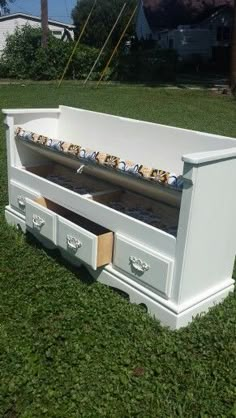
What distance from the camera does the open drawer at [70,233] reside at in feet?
8.89

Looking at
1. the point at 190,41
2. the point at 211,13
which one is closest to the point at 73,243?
the point at 190,41

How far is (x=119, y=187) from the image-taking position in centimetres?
344

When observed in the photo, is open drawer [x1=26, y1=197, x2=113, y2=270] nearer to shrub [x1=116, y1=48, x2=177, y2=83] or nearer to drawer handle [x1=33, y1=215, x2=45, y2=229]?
drawer handle [x1=33, y1=215, x2=45, y2=229]

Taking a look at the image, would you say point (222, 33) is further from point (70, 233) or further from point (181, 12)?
point (70, 233)

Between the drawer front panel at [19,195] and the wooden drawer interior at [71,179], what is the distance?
0.28 m

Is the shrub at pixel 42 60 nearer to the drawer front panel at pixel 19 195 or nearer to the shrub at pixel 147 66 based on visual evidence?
the shrub at pixel 147 66

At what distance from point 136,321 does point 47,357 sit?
56cm

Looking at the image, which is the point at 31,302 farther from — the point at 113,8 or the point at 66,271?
the point at 113,8

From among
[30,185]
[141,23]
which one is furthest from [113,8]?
[30,185]

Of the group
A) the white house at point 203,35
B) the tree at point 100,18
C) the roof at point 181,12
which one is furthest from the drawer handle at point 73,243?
the roof at point 181,12

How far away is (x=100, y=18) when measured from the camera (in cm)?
3284

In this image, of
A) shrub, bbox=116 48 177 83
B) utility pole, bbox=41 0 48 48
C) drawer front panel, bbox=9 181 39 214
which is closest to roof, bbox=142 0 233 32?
shrub, bbox=116 48 177 83

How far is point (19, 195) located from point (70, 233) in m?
0.86

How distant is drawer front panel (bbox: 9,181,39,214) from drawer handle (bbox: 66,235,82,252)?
2.11 ft
